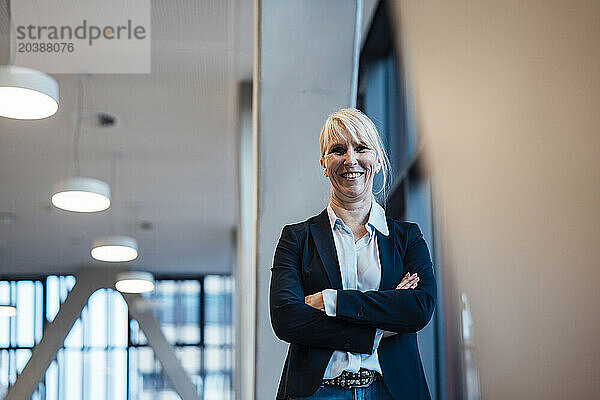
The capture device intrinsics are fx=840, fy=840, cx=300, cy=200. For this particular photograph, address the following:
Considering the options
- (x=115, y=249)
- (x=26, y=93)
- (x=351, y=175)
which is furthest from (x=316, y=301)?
(x=26, y=93)

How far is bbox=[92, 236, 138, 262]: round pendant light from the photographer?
4.21m

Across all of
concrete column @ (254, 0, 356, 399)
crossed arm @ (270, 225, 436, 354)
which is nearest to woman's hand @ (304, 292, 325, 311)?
crossed arm @ (270, 225, 436, 354)

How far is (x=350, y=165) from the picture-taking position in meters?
1.82

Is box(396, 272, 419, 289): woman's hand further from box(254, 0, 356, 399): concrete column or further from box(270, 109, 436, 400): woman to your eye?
box(254, 0, 356, 399): concrete column

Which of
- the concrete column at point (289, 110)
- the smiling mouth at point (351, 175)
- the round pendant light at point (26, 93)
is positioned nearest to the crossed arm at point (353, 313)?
the smiling mouth at point (351, 175)

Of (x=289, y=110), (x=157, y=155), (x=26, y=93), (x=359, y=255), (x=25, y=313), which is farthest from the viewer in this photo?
A: (x=157, y=155)

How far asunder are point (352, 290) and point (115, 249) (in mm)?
2745

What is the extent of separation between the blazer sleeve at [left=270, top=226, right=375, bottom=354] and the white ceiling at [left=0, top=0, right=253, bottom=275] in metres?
2.40

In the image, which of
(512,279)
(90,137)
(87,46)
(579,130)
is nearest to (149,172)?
(90,137)

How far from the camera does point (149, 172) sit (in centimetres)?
455

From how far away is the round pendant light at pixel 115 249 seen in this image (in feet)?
13.8

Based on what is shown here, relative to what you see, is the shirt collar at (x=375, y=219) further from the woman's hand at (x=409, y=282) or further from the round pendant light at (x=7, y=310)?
the round pendant light at (x=7, y=310)

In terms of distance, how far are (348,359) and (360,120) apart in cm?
52

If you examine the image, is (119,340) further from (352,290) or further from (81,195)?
(352,290)
